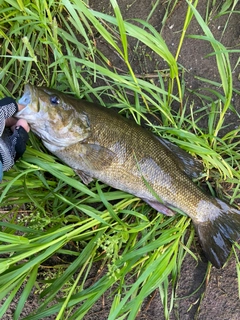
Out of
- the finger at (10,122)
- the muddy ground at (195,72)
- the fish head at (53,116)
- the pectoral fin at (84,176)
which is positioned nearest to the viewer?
the fish head at (53,116)

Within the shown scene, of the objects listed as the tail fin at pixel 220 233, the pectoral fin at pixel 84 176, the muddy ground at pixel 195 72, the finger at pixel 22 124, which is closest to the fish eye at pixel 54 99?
the finger at pixel 22 124

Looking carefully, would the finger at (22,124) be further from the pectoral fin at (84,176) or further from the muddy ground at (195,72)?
the muddy ground at (195,72)

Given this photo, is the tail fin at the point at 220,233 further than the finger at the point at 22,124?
Yes

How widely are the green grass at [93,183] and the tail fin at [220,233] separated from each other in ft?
0.39

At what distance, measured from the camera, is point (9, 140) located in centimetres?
225

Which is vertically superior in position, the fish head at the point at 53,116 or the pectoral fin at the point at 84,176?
the fish head at the point at 53,116

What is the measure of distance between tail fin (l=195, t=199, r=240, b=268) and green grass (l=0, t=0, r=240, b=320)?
12cm

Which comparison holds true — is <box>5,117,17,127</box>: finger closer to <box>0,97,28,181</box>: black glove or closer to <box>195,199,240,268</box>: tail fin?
<box>0,97,28,181</box>: black glove

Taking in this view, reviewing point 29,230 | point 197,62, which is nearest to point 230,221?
point 197,62

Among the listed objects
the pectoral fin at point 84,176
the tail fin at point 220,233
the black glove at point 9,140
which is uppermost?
the black glove at point 9,140

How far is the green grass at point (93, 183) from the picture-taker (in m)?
2.23

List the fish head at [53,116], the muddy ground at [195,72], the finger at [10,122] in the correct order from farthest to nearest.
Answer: the muddy ground at [195,72] → the finger at [10,122] → the fish head at [53,116]

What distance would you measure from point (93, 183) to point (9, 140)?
697mm

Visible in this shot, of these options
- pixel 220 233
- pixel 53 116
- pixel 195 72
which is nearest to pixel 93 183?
pixel 53 116
